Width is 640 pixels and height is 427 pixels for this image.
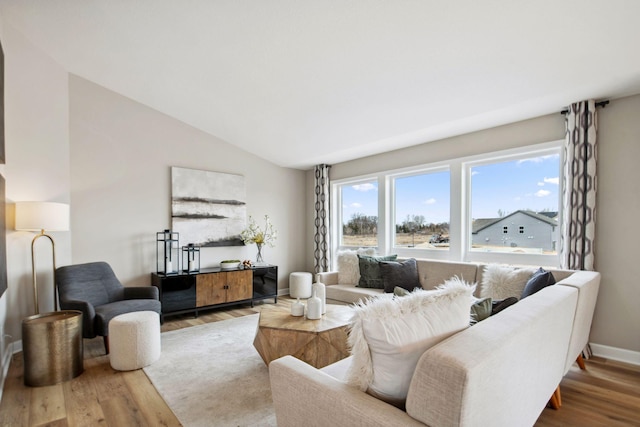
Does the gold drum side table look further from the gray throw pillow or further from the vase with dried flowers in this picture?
the gray throw pillow

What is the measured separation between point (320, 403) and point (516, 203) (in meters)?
3.43

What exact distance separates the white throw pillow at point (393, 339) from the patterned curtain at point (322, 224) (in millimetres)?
4396

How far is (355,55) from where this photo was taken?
9.10 feet

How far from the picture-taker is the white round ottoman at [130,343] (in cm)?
268

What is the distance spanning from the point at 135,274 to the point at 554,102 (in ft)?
17.0

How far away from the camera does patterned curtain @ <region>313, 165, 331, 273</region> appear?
18.6 ft

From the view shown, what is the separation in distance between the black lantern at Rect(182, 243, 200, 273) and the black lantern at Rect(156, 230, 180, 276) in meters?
0.10

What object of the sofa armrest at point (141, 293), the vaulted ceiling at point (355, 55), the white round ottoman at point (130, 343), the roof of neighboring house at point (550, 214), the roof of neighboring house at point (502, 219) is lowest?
the white round ottoman at point (130, 343)

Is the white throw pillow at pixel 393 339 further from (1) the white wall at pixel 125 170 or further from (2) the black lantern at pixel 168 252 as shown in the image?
(1) the white wall at pixel 125 170

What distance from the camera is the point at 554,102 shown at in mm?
3061

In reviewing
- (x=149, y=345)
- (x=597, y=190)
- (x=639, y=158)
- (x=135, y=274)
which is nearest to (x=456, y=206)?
(x=597, y=190)

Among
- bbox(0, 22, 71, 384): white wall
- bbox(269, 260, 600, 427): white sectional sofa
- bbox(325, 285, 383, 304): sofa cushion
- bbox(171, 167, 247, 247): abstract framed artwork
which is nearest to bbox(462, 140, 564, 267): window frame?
bbox(325, 285, 383, 304): sofa cushion

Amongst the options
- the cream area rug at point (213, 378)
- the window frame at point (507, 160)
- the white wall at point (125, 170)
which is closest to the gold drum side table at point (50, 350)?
the cream area rug at point (213, 378)

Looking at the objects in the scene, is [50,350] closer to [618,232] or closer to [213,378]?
[213,378]
